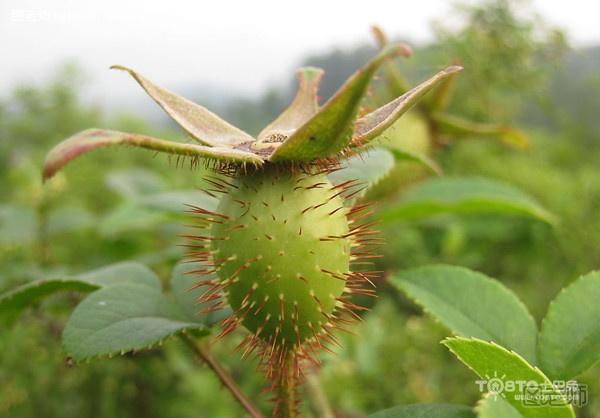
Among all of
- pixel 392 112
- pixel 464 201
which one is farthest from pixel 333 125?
pixel 464 201

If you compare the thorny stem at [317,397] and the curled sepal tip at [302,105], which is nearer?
the curled sepal tip at [302,105]

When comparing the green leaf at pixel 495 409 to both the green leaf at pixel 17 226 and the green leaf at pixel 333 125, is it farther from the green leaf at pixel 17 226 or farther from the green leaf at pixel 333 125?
the green leaf at pixel 17 226

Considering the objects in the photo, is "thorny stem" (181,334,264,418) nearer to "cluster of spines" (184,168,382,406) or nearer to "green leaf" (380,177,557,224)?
"cluster of spines" (184,168,382,406)

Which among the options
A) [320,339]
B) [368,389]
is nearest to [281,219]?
[320,339]

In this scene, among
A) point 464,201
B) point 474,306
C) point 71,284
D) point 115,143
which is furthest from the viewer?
point 464,201

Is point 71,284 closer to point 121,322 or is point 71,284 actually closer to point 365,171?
point 121,322

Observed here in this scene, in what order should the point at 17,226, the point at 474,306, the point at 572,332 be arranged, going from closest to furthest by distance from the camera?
the point at 572,332, the point at 474,306, the point at 17,226

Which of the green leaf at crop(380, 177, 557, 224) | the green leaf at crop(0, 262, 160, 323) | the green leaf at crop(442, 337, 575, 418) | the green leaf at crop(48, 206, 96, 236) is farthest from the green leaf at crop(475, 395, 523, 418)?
the green leaf at crop(48, 206, 96, 236)

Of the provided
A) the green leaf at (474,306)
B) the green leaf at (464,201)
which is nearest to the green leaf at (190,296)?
the green leaf at (474,306)
